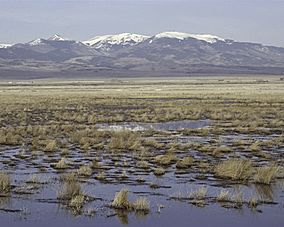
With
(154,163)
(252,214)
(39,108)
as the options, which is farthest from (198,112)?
(252,214)

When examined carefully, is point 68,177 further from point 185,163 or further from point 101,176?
point 185,163

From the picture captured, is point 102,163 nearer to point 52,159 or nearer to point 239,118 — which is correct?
point 52,159

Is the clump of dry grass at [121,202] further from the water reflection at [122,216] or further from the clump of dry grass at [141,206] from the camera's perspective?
the water reflection at [122,216]

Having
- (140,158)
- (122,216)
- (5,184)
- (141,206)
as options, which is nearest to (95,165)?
(140,158)

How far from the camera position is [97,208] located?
1512cm

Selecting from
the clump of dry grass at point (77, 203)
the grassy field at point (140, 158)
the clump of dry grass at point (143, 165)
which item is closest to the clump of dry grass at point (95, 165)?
the grassy field at point (140, 158)

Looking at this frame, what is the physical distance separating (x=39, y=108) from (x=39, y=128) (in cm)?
2163

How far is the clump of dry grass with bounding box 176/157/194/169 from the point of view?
2206 cm

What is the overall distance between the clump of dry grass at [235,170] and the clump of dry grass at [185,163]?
5.46 feet

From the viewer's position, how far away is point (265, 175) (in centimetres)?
1884

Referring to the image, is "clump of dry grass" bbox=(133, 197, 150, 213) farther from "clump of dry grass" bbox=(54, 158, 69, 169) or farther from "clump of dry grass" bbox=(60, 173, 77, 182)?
"clump of dry grass" bbox=(54, 158, 69, 169)

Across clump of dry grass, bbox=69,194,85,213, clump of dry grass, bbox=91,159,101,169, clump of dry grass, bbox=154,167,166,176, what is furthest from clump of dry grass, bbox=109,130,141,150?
clump of dry grass, bbox=69,194,85,213

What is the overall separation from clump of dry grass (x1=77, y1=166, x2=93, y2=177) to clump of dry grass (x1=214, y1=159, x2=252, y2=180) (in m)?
4.44

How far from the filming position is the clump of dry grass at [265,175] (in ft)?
61.3
